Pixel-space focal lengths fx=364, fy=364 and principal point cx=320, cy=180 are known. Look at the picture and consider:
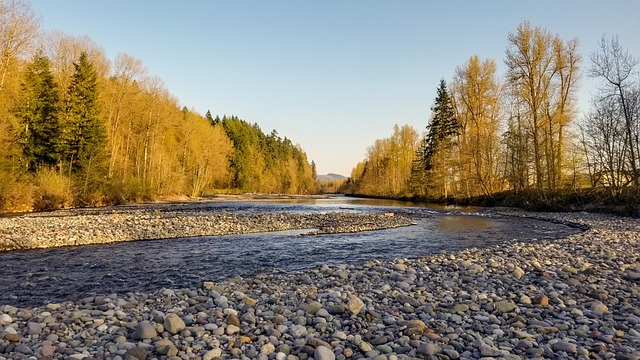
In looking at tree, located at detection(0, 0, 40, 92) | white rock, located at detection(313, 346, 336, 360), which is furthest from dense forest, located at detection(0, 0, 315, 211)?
white rock, located at detection(313, 346, 336, 360)

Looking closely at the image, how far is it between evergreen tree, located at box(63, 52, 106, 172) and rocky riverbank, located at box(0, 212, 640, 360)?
31.9 m

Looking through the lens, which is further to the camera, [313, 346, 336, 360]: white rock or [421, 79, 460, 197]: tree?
[421, 79, 460, 197]: tree

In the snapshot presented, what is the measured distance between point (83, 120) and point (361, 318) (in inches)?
1436

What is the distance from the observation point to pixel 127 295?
6.65 m

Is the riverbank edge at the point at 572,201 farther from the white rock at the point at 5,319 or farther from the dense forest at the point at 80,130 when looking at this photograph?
the dense forest at the point at 80,130

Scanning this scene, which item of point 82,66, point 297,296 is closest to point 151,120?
point 82,66

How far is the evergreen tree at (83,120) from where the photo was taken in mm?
32375

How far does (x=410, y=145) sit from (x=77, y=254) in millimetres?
68779

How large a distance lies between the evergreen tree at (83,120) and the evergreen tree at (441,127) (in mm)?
39247

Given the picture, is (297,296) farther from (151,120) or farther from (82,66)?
(151,120)

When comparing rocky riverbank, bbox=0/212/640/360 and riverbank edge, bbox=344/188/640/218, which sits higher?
riverbank edge, bbox=344/188/640/218

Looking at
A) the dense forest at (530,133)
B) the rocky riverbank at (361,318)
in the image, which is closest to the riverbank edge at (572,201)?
the dense forest at (530,133)

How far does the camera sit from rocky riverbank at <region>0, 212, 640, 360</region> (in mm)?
4160

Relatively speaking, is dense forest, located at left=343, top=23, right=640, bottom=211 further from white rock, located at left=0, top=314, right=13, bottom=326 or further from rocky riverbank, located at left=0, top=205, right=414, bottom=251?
white rock, located at left=0, top=314, right=13, bottom=326
